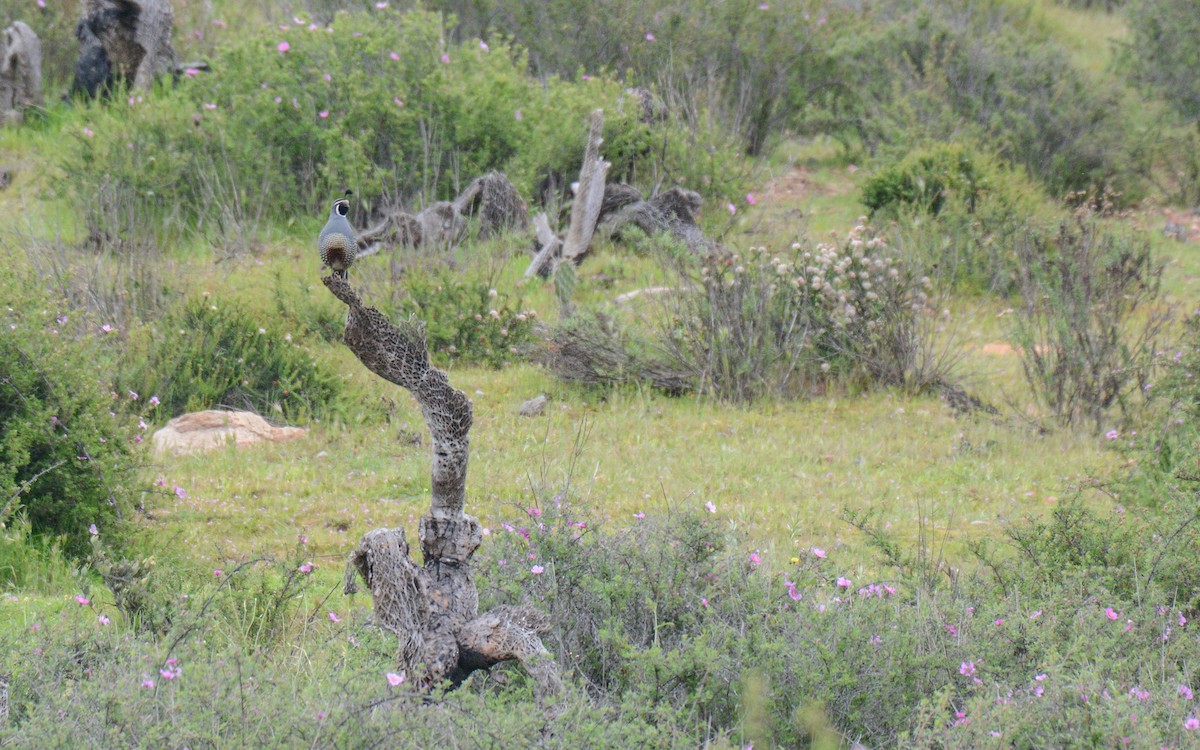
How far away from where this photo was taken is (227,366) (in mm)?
7973

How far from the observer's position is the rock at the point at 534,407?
25.9 ft

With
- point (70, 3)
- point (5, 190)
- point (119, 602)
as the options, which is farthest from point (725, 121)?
point (119, 602)

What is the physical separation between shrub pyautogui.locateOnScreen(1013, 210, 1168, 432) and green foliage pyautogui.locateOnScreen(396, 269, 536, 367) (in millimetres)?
3291

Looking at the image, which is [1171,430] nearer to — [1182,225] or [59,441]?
[59,441]

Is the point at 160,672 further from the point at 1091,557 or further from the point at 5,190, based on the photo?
the point at 5,190

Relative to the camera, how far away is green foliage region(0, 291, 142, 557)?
5254mm

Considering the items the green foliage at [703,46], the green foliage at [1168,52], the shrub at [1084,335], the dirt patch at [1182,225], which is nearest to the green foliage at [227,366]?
the shrub at [1084,335]

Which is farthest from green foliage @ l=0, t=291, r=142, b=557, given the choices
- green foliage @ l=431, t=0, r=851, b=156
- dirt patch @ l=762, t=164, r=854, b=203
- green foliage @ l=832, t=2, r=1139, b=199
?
green foliage @ l=431, t=0, r=851, b=156

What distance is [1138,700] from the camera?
3.39 metres

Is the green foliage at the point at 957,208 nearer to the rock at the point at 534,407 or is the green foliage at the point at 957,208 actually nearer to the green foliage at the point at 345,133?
the green foliage at the point at 345,133

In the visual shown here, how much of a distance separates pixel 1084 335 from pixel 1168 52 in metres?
9.31

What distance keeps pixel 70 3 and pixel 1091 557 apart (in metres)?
14.6

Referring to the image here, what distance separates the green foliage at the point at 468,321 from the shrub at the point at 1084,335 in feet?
10.8

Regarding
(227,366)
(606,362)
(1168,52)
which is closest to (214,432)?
(227,366)
